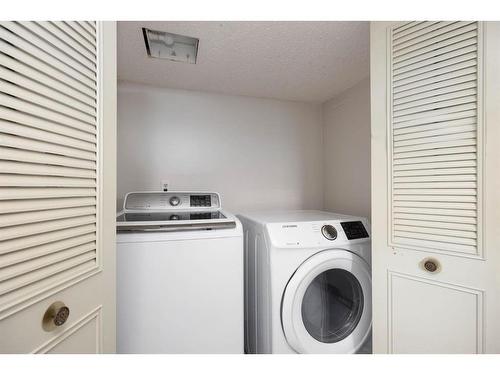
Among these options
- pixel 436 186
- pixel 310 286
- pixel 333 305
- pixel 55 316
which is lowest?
pixel 333 305

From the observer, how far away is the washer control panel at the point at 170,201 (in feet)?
5.00

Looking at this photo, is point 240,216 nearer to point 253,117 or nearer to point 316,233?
point 316,233

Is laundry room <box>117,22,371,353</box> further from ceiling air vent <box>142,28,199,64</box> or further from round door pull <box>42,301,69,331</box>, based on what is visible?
round door pull <box>42,301,69,331</box>

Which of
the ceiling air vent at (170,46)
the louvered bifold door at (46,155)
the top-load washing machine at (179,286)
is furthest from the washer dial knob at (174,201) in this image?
the ceiling air vent at (170,46)

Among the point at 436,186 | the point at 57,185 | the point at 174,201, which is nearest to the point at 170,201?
the point at 174,201

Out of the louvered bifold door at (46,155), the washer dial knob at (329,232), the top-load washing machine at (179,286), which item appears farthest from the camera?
the washer dial knob at (329,232)

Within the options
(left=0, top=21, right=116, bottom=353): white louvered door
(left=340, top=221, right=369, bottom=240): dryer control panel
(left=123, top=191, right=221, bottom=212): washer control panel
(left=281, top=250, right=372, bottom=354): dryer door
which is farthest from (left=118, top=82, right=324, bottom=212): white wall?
(left=0, top=21, right=116, bottom=353): white louvered door

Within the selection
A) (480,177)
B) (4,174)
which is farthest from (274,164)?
(4,174)

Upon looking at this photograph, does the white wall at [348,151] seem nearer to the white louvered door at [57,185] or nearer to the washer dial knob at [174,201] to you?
the washer dial knob at [174,201]

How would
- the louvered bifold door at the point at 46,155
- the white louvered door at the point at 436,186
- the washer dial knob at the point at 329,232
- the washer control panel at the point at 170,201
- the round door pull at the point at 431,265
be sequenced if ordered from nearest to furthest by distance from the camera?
1. the louvered bifold door at the point at 46,155
2. the white louvered door at the point at 436,186
3. the round door pull at the point at 431,265
4. the washer dial knob at the point at 329,232
5. the washer control panel at the point at 170,201

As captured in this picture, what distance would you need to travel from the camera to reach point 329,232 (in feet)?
4.29

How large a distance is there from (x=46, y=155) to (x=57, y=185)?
87 millimetres

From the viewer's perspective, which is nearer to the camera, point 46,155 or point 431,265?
point 46,155

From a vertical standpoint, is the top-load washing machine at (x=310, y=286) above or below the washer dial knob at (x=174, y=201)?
below
